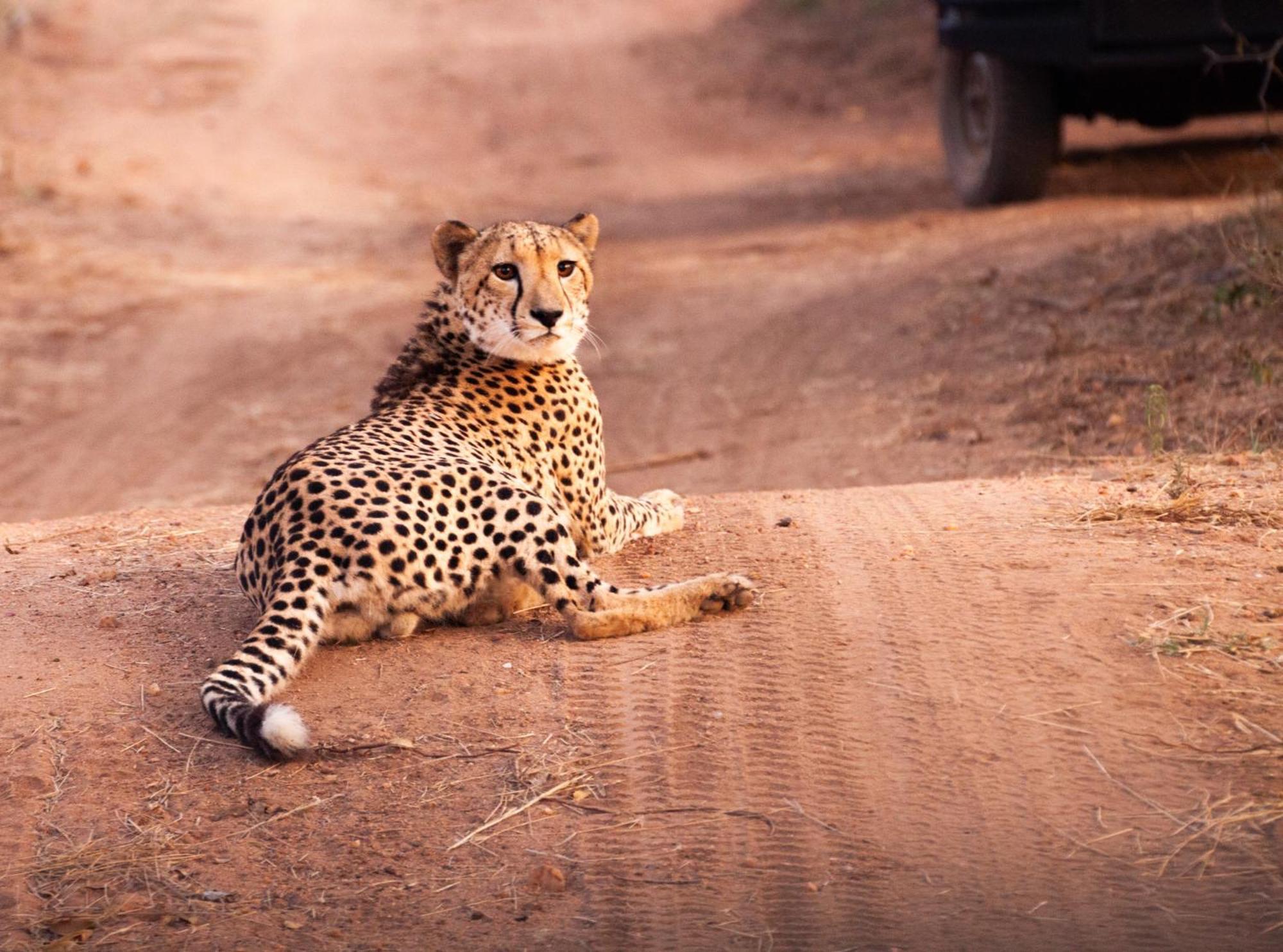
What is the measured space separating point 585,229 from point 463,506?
133 cm

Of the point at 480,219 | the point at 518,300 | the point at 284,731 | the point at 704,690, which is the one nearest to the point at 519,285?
the point at 518,300

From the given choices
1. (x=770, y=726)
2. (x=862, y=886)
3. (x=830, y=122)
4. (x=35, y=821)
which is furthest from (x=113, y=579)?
(x=830, y=122)

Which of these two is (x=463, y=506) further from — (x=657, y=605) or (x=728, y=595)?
(x=728, y=595)

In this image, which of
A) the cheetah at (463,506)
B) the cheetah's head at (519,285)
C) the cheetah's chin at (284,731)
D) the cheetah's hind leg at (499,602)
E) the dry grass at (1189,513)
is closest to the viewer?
the cheetah's chin at (284,731)

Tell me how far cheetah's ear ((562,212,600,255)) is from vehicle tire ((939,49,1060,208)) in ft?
23.2

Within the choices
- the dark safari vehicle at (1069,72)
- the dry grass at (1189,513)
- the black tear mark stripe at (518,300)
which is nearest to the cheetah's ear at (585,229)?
the black tear mark stripe at (518,300)

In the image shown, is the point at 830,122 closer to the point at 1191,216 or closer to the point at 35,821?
the point at 1191,216

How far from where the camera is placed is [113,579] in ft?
16.8

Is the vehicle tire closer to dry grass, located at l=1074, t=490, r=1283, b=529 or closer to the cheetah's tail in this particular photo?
dry grass, located at l=1074, t=490, r=1283, b=529

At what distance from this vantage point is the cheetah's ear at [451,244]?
16.3 feet

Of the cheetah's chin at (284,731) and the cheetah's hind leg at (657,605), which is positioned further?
the cheetah's hind leg at (657,605)

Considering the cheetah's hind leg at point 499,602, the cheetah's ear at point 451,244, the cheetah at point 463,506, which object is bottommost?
the cheetah's hind leg at point 499,602

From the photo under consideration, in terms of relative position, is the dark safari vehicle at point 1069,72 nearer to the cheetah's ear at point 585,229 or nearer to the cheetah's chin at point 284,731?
the cheetah's ear at point 585,229

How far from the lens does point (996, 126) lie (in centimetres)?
1160
